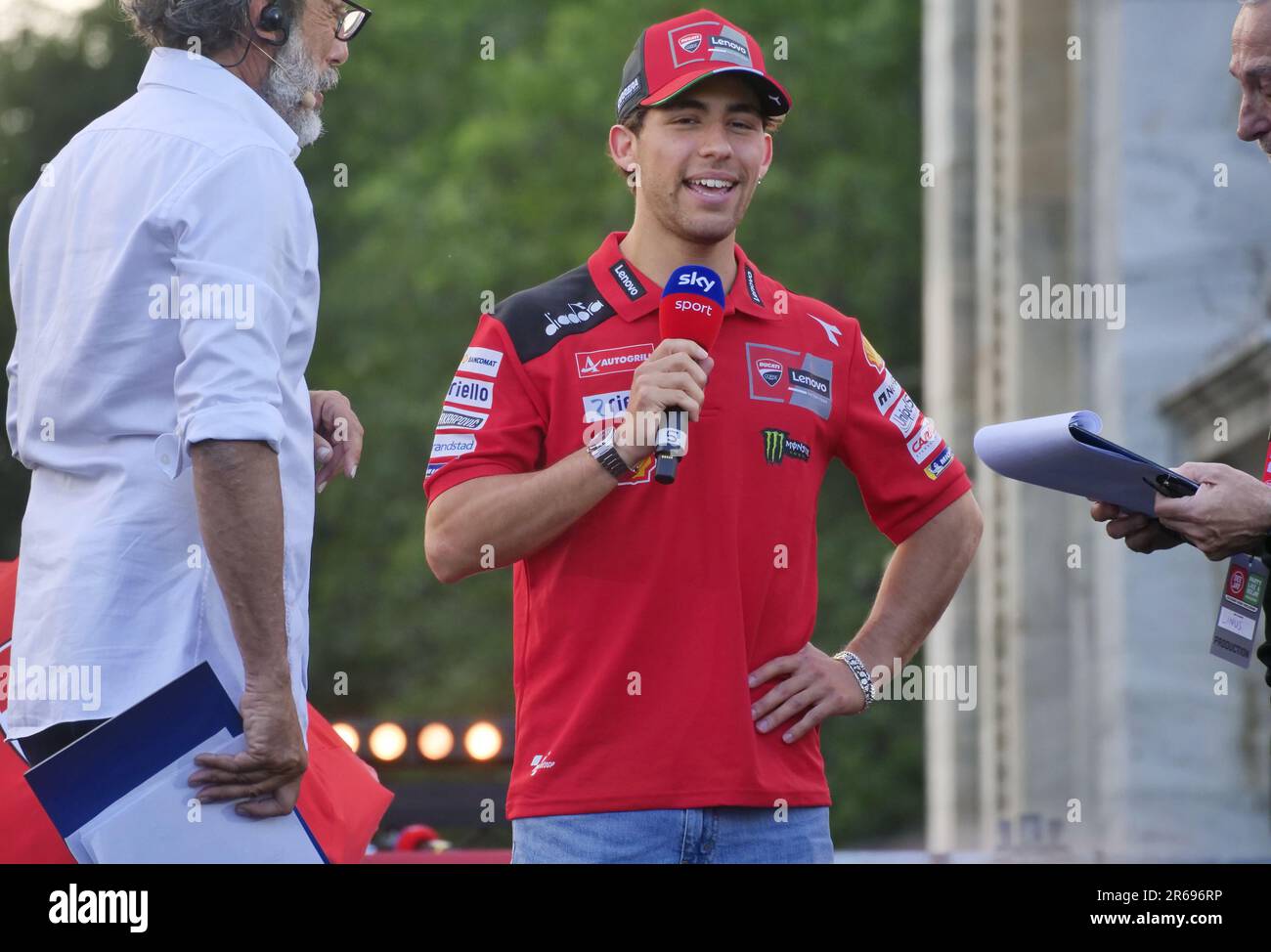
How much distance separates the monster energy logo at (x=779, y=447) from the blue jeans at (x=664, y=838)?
672 mm

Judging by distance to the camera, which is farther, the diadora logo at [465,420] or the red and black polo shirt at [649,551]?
the diadora logo at [465,420]

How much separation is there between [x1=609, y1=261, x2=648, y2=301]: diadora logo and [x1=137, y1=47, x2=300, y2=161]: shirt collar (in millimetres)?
694

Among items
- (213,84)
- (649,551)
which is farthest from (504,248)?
(649,551)

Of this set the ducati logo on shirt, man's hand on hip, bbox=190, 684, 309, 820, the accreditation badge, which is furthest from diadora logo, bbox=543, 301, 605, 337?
the accreditation badge

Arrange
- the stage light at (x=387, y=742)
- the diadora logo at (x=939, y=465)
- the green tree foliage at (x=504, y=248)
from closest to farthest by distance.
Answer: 1. the diadora logo at (x=939, y=465)
2. the stage light at (x=387, y=742)
3. the green tree foliage at (x=504, y=248)

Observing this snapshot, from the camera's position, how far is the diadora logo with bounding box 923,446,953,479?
4227 mm

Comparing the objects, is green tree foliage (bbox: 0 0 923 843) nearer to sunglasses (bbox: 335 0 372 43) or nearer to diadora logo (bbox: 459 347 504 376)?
sunglasses (bbox: 335 0 372 43)

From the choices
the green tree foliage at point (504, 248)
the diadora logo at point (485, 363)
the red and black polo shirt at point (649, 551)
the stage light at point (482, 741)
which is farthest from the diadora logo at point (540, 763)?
the green tree foliage at point (504, 248)

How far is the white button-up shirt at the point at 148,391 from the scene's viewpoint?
3477 millimetres

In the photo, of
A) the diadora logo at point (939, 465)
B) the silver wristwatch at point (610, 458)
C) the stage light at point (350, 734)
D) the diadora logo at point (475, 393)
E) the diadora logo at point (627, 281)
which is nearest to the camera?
the silver wristwatch at point (610, 458)

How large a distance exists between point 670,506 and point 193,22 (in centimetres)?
127

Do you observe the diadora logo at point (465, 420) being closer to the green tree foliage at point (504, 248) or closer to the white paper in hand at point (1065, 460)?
Answer: the white paper in hand at point (1065, 460)
